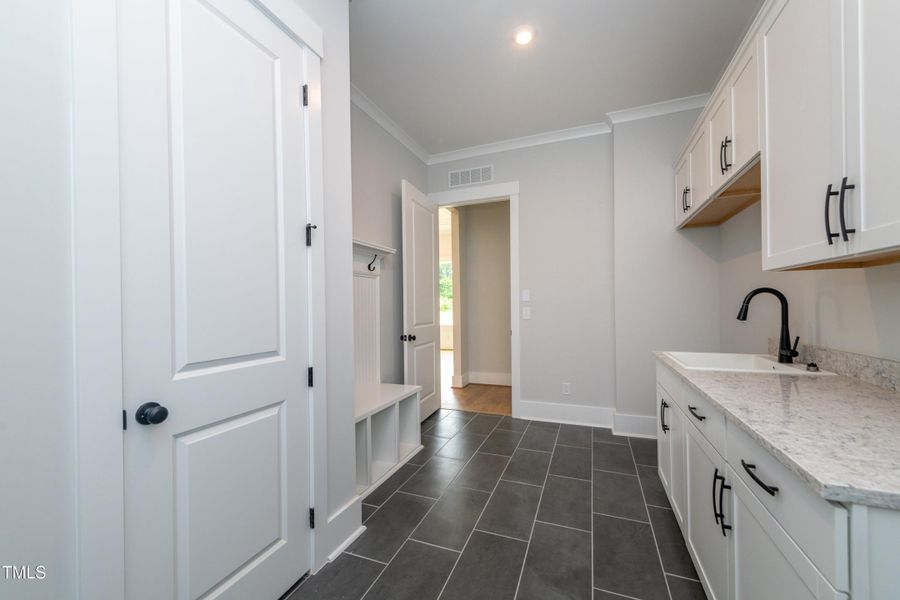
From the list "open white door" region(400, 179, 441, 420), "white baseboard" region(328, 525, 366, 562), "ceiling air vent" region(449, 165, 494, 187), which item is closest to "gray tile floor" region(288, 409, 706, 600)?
"white baseboard" region(328, 525, 366, 562)

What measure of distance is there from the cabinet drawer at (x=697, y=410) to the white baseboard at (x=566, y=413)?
1421mm

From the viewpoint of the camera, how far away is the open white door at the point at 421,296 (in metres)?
3.24

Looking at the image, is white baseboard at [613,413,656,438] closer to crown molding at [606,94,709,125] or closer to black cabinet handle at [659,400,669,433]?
black cabinet handle at [659,400,669,433]

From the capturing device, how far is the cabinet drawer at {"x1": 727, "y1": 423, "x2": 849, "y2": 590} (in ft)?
2.10

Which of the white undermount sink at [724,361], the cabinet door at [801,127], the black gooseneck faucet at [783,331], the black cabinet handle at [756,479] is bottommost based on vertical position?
the black cabinet handle at [756,479]

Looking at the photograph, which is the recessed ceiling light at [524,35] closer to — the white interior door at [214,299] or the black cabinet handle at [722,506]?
the white interior door at [214,299]

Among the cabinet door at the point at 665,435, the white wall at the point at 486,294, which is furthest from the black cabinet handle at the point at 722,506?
the white wall at the point at 486,294

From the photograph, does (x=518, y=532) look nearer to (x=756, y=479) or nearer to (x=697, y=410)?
(x=697, y=410)

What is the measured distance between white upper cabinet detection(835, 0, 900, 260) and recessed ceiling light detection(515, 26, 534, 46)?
60.8 inches

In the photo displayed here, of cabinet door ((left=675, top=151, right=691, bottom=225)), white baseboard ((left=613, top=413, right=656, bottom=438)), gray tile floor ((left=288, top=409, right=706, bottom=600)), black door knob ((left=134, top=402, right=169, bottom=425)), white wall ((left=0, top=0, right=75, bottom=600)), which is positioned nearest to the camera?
white wall ((left=0, top=0, right=75, bottom=600))

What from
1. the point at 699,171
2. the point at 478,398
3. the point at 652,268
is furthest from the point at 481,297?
the point at 699,171

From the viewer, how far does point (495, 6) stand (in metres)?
1.93

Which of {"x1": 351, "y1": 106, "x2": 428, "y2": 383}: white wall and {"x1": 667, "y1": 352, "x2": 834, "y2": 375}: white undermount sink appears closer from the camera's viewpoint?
{"x1": 667, "y1": 352, "x2": 834, "y2": 375}: white undermount sink

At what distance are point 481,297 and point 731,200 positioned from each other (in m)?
3.41
